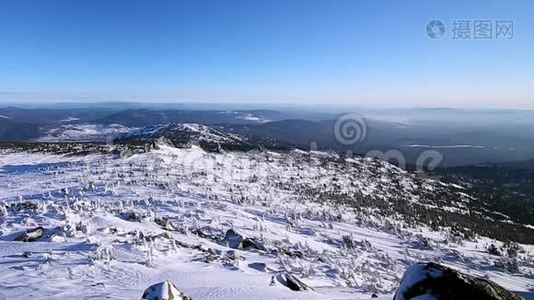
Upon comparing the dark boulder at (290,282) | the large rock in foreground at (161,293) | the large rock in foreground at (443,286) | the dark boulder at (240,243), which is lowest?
the dark boulder at (240,243)

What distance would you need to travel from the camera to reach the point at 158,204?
75.3 feet

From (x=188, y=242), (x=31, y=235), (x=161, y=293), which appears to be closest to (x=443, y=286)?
(x=161, y=293)

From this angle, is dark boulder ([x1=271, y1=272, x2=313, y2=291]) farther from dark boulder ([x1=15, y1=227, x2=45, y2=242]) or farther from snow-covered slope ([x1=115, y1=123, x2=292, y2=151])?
snow-covered slope ([x1=115, y1=123, x2=292, y2=151])

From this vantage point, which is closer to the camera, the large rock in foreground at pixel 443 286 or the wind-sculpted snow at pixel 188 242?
the large rock in foreground at pixel 443 286

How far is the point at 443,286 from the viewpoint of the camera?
19.8ft

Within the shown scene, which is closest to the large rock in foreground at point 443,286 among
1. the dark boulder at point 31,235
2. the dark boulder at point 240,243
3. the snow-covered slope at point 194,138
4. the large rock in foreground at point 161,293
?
the large rock in foreground at point 161,293

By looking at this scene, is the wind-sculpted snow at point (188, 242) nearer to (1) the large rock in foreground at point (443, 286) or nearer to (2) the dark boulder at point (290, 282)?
(2) the dark boulder at point (290, 282)

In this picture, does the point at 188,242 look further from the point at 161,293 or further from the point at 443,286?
the point at 443,286

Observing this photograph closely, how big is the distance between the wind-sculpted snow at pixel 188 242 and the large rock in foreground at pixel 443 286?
318 centimetres

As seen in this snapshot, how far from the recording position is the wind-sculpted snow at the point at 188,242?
31.8ft

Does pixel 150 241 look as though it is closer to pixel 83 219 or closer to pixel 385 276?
pixel 83 219

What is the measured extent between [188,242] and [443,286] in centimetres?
1050

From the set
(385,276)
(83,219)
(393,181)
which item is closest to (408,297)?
(385,276)

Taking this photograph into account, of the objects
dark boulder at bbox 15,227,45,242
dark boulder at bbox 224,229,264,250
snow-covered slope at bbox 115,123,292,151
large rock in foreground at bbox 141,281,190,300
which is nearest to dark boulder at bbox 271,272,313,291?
large rock in foreground at bbox 141,281,190,300
